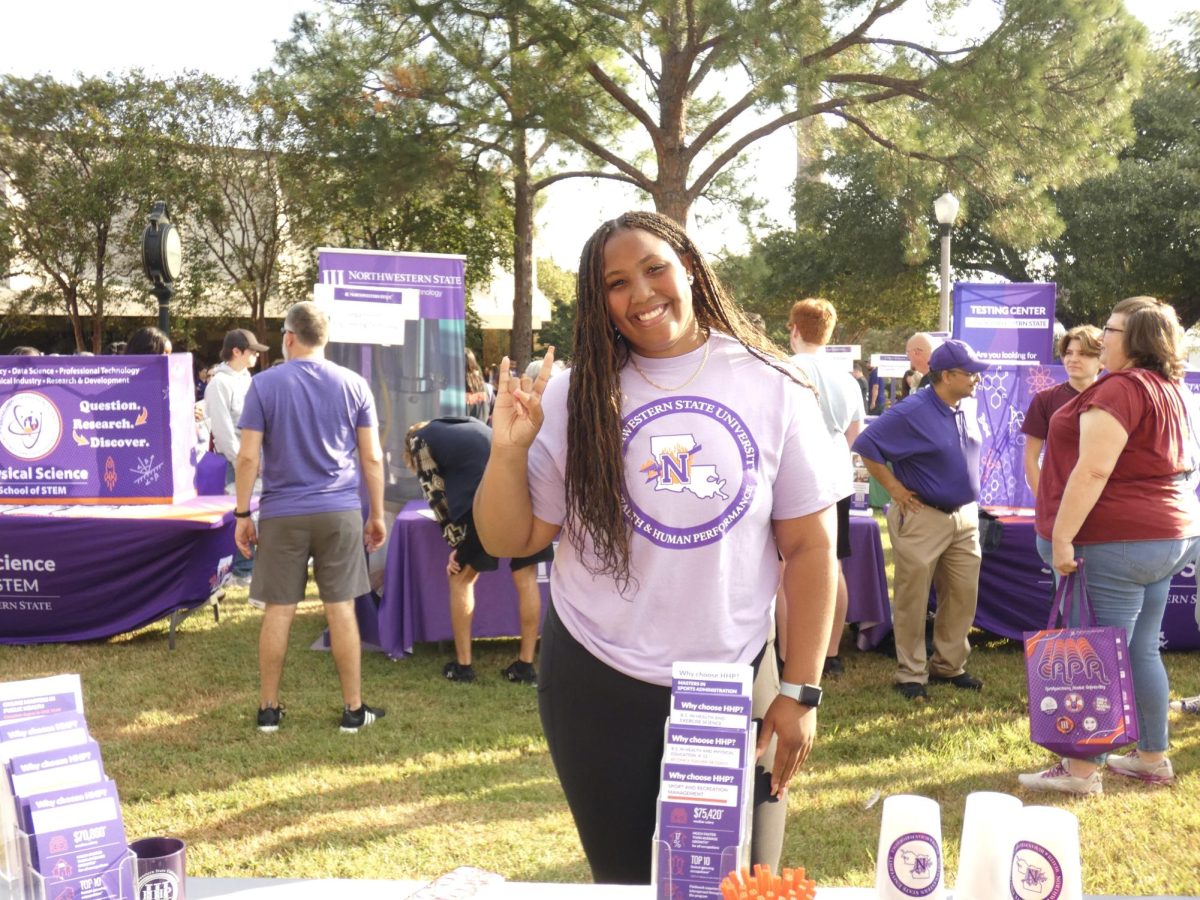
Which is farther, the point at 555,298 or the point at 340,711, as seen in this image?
the point at 555,298

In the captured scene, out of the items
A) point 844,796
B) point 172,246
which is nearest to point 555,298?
point 172,246

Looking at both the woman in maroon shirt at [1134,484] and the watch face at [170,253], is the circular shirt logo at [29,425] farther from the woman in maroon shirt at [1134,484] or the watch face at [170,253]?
the woman in maroon shirt at [1134,484]

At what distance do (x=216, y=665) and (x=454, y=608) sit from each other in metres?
1.32

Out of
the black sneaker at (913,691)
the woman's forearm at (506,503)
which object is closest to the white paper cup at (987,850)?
the woman's forearm at (506,503)

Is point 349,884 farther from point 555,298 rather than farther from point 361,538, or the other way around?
point 555,298

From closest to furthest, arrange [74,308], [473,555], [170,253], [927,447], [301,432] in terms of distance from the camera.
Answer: [301,432] → [927,447] → [473,555] → [170,253] → [74,308]

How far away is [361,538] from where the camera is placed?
4.40m

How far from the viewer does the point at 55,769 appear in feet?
3.82

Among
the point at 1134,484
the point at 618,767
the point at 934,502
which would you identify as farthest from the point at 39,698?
the point at 934,502

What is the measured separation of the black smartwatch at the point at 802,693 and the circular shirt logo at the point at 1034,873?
519 mm

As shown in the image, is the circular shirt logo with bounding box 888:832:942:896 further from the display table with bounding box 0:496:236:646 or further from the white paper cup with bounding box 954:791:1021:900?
the display table with bounding box 0:496:236:646

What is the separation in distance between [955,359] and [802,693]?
3.15 metres

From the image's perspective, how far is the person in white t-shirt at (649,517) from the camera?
5.34 feet

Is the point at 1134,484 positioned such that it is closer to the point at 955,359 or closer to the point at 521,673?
the point at 955,359
